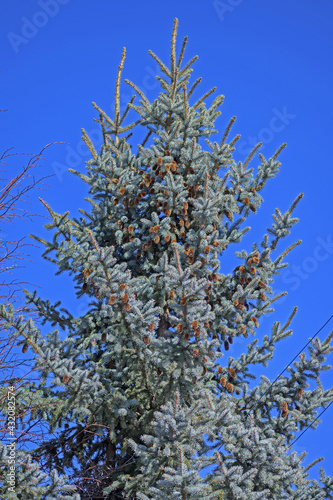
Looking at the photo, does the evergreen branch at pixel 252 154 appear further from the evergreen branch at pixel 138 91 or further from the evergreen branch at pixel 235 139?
the evergreen branch at pixel 138 91

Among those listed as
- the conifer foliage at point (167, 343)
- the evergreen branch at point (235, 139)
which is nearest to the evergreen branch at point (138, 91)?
the conifer foliage at point (167, 343)

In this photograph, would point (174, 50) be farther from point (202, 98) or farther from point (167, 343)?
point (167, 343)

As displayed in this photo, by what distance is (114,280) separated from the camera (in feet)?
20.6

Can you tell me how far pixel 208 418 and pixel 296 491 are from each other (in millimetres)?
1411

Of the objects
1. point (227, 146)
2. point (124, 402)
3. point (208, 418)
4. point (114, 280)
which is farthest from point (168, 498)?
point (227, 146)

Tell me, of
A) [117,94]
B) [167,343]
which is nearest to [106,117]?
[117,94]

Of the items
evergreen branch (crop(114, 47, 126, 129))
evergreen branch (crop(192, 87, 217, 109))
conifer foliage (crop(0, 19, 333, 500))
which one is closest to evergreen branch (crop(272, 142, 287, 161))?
conifer foliage (crop(0, 19, 333, 500))

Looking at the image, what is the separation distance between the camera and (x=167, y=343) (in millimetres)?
6457

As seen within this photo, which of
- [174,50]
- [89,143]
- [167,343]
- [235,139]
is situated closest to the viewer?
[167,343]

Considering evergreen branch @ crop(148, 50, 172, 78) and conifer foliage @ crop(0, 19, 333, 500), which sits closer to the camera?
conifer foliage @ crop(0, 19, 333, 500)

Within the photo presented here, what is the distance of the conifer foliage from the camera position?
19.9ft

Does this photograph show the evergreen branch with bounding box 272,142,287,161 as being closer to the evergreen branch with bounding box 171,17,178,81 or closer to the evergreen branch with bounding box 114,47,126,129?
the evergreen branch with bounding box 171,17,178,81

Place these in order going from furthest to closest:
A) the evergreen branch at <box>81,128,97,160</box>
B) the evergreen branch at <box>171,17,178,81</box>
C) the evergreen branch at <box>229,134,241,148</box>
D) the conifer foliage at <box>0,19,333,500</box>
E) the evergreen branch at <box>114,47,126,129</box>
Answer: the evergreen branch at <box>114,47,126,129</box> < the evergreen branch at <box>81,128,97,160</box> < the evergreen branch at <box>171,17,178,81</box> < the evergreen branch at <box>229,134,241,148</box> < the conifer foliage at <box>0,19,333,500</box>

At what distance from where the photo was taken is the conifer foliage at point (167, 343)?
6078mm
